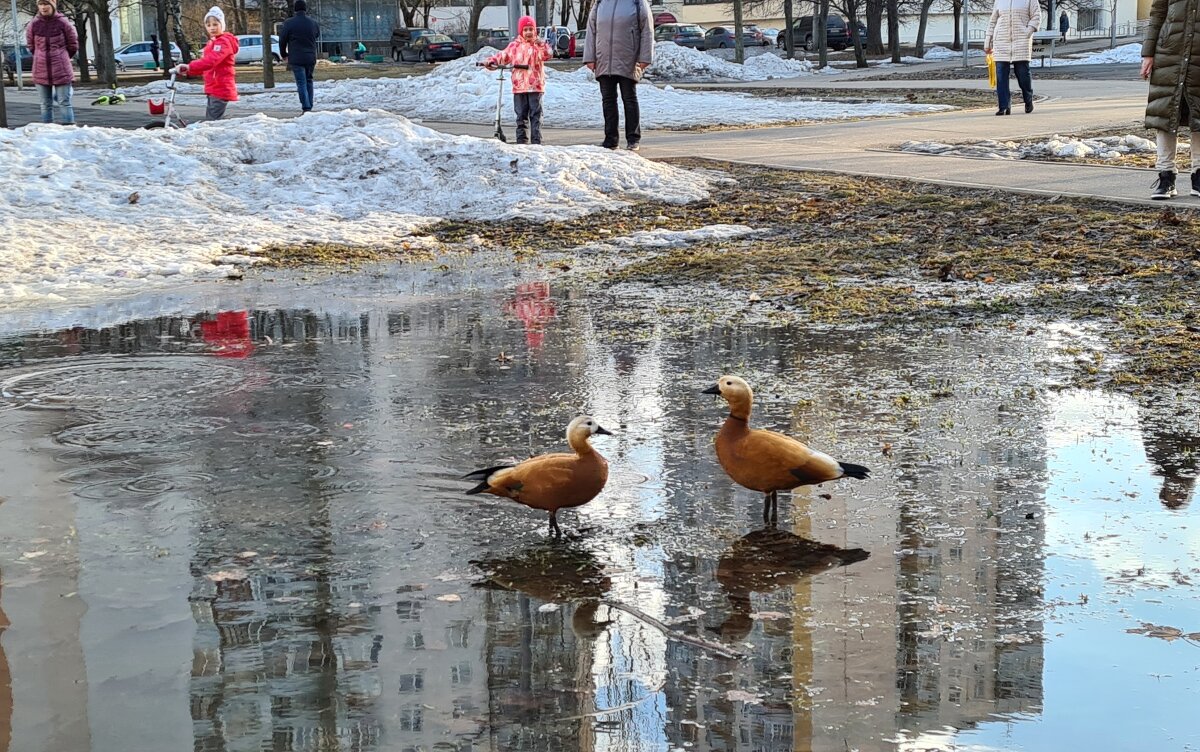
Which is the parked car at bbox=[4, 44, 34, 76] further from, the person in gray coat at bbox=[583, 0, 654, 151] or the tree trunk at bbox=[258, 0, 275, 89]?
the person in gray coat at bbox=[583, 0, 654, 151]

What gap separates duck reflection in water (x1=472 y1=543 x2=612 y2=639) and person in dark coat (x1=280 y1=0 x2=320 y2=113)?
19838 mm

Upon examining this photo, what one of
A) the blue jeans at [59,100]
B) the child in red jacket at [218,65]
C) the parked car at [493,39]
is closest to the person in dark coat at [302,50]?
the blue jeans at [59,100]

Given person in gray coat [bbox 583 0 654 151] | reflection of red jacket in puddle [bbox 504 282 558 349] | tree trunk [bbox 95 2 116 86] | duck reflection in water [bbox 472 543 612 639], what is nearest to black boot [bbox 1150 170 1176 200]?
reflection of red jacket in puddle [bbox 504 282 558 349]

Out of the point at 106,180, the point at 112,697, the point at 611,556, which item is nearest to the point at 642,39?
the point at 106,180

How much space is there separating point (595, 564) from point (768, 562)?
552 millimetres

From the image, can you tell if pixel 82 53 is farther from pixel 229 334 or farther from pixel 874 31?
pixel 229 334

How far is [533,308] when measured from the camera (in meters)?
8.85

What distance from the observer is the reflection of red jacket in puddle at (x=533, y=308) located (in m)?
8.02

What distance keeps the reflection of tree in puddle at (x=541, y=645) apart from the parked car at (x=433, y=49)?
59585 mm

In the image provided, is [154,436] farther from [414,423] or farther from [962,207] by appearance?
[962,207]

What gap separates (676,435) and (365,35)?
262ft

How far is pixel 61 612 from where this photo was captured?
13.2 ft

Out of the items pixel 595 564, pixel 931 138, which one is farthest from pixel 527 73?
pixel 595 564

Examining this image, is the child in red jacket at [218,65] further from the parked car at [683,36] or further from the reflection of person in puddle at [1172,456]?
the parked car at [683,36]
